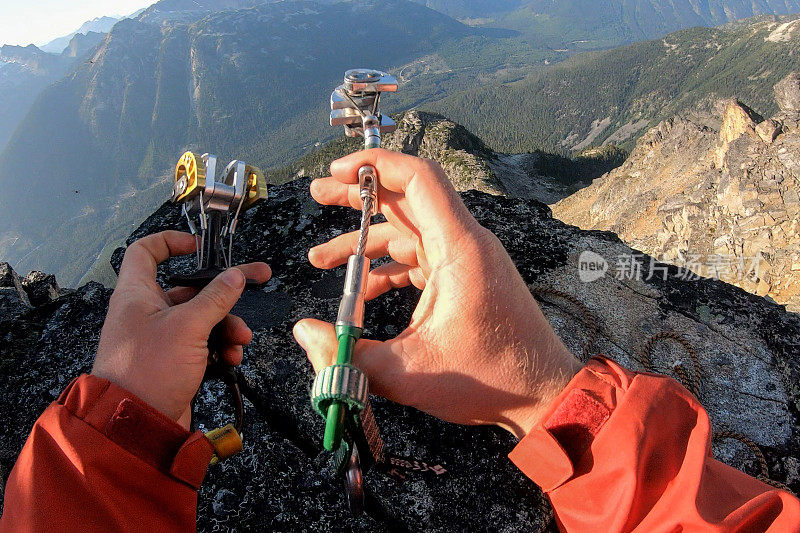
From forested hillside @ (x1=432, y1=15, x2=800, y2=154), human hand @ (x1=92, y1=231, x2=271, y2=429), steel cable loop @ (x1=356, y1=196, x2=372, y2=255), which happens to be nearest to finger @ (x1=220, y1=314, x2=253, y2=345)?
human hand @ (x1=92, y1=231, x2=271, y2=429)

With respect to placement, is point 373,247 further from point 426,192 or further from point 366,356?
point 366,356

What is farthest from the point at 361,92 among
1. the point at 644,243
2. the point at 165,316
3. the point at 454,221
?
the point at 644,243

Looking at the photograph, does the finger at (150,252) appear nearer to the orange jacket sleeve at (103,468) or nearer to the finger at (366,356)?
the orange jacket sleeve at (103,468)

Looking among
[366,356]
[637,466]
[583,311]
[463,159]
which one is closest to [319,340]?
[366,356]

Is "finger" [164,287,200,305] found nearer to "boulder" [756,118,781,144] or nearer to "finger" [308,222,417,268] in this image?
"finger" [308,222,417,268]

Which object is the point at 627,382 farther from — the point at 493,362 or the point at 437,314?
the point at 437,314

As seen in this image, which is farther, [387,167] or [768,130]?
[768,130]

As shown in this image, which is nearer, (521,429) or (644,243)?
(521,429)
